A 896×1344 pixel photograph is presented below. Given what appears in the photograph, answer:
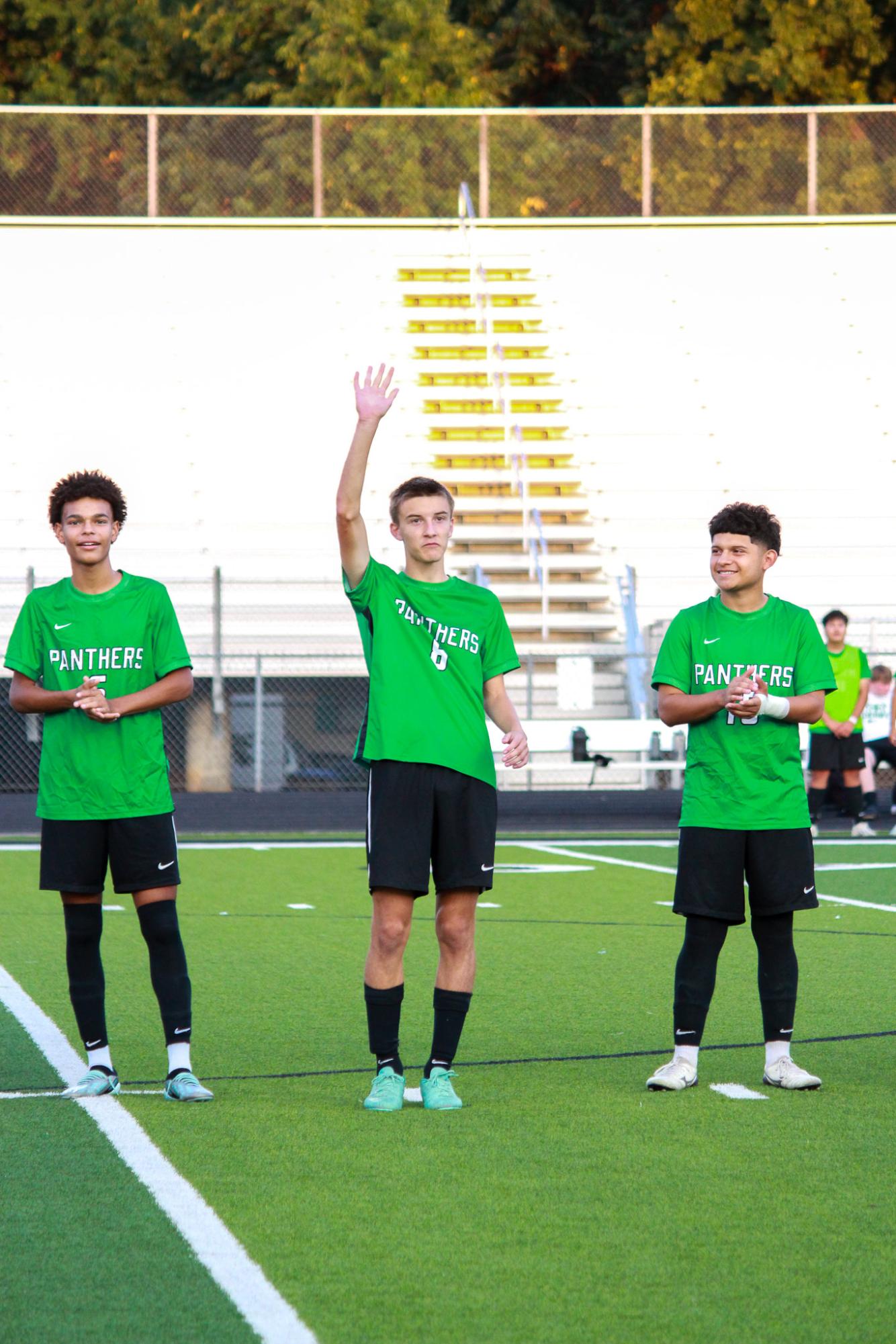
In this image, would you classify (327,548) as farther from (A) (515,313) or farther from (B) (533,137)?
(B) (533,137)

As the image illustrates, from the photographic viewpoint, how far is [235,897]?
1133 centimetres

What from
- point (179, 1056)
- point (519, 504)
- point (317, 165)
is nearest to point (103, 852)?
point (179, 1056)

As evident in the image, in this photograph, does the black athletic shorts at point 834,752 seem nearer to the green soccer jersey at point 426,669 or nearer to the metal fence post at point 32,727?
the metal fence post at point 32,727

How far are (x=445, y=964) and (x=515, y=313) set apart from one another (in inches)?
837

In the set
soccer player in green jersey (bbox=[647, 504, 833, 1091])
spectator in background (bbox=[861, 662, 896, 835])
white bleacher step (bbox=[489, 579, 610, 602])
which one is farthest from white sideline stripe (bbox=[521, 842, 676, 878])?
white bleacher step (bbox=[489, 579, 610, 602])

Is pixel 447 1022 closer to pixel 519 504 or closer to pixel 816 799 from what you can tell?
pixel 816 799

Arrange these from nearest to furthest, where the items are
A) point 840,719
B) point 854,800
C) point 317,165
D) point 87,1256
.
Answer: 1. point 87,1256
2. point 840,719
3. point 854,800
4. point 317,165

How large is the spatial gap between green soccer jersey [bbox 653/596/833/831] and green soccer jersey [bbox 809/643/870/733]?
9.46 metres

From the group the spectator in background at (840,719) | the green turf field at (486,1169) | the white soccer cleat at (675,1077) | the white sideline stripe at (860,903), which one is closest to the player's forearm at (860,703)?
the spectator in background at (840,719)

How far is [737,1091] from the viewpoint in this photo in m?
5.53

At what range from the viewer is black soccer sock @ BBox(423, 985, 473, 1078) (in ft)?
17.5

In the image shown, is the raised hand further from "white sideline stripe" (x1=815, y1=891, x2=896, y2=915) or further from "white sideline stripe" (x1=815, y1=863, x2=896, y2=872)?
"white sideline stripe" (x1=815, y1=863, x2=896, y2=872)

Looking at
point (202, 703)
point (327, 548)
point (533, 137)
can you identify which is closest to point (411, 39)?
point (533, 137)

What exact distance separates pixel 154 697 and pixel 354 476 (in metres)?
0.91
